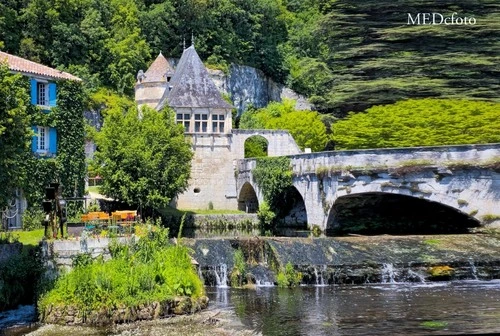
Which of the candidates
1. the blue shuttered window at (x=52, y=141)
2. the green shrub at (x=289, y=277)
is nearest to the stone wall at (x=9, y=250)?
the green shrub at (x=289, y=277)

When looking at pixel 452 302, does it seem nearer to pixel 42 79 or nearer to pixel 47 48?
pixel 42 79

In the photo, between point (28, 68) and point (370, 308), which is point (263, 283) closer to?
point (370, 308)

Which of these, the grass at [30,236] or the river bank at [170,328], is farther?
the grass at [30,236]

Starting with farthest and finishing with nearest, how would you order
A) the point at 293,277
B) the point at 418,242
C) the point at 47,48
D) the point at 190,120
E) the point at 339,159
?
the point at 47,48 → the point at 190,120 → the point at 339,159 → the point at 418,242 → the point at 293,277

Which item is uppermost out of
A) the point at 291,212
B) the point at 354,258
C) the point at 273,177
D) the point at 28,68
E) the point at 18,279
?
the point at 28,68

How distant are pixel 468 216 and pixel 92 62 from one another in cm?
3997

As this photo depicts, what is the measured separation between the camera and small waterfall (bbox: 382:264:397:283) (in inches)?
1140

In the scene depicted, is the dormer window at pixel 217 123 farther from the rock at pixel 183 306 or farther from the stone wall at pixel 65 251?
the rock at pixel 183 306

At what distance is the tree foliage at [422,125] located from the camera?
48.5 m

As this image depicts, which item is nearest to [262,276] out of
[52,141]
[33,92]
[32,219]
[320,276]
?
[320,276]

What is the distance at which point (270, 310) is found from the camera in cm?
2317

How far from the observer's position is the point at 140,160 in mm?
41281

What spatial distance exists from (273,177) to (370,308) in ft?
76.1

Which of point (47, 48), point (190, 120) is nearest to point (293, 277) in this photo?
point (190, 120)
